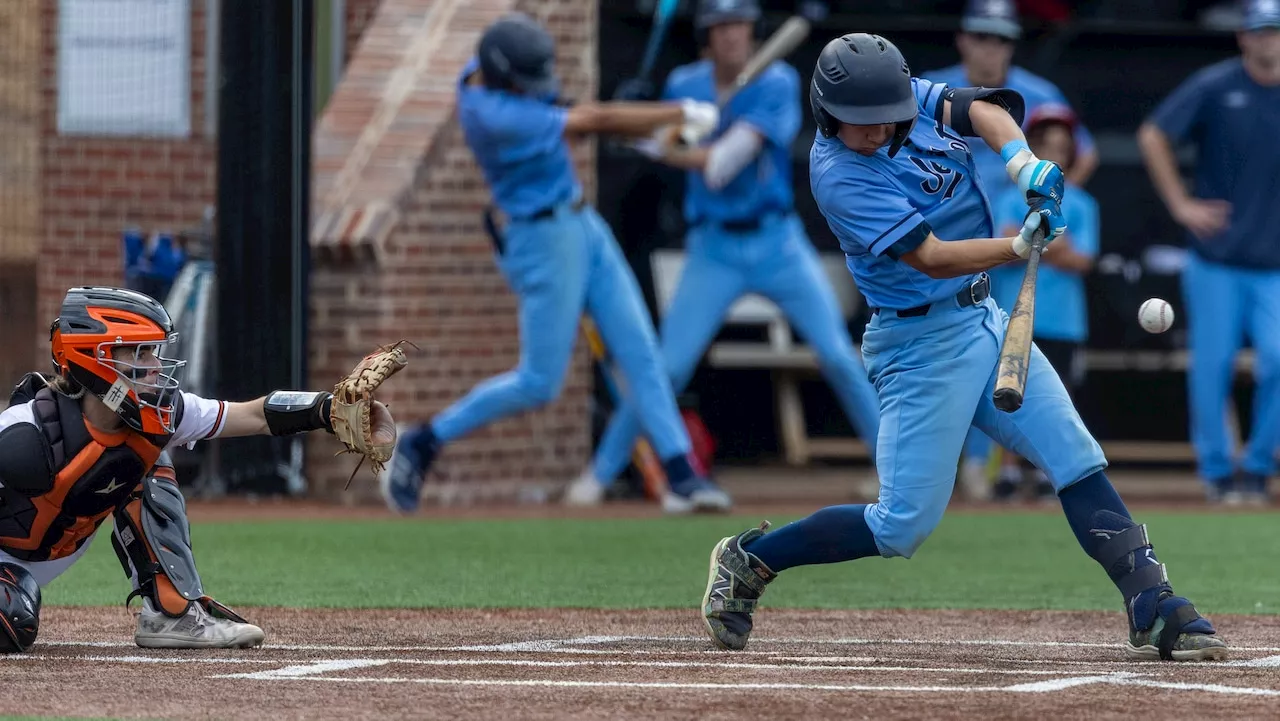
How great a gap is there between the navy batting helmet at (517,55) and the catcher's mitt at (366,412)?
475cm

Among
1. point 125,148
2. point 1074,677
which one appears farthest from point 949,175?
point 125,148

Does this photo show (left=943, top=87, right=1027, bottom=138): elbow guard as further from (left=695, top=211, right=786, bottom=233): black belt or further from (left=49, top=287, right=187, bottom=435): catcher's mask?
(left=695, top=211, right=786, bottom=233): black belt

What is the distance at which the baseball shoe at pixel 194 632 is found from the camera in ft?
19.4

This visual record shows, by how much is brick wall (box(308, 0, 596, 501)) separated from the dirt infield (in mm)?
4743

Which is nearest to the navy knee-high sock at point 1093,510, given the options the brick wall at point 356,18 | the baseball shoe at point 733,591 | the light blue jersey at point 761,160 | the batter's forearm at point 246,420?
the baseball shoe at point 733,591

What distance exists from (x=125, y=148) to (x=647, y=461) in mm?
3409

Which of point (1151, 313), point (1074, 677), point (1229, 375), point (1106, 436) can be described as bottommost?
point (1106, 436)

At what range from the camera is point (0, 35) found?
12.1 meters

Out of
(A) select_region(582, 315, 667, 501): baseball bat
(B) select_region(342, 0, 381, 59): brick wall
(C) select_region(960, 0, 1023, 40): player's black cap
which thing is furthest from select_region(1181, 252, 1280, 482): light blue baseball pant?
(B) select_region(342, 0, 381, 59): brick wall

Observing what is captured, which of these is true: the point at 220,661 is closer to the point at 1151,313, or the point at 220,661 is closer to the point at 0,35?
the point at 1151,313

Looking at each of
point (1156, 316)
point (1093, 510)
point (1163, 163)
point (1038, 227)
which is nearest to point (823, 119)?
point (1038, 227)

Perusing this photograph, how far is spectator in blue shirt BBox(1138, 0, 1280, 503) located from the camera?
11477 mm

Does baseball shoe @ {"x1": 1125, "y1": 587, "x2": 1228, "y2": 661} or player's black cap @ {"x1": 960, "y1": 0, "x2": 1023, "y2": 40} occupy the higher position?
player's black cap @ {"x1": 960, "y1": 0, "x2": 1023, "y2": 40}

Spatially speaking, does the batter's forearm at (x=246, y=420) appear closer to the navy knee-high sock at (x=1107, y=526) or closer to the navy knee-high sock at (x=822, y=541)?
the navy knee-high sock at (x=822, y=541)
